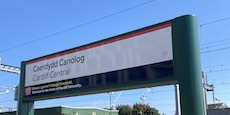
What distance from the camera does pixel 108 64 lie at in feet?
36.3

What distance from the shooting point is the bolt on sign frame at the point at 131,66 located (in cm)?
923

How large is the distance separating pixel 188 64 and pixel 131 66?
1.89 m

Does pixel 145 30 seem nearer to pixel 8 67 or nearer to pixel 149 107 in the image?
pixel 8 67

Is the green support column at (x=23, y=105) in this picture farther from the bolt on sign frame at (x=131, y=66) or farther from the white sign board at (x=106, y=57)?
the bolt on sign frame at (x=131, y=66)

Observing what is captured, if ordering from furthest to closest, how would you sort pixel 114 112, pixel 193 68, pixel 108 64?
1. pixel 114 112
2. pixel 108 64
3. pixel 193 68

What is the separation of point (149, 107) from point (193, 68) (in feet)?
191

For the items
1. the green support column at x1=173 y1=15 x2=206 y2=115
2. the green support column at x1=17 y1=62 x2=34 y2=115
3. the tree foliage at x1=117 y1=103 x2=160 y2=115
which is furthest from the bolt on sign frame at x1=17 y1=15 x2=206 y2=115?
the tree foliage at x1=117 y1=103 x2=160 y2=115

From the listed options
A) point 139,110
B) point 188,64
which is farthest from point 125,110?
point 188,64

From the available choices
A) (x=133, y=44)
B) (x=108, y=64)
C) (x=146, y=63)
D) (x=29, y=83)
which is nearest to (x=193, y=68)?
(x=146, y=63)

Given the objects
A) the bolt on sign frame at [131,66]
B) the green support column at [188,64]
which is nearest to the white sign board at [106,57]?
the bolt on sign frame at [131,66]

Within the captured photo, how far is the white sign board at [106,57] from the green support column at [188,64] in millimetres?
281

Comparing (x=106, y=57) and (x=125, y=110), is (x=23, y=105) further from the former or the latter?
(x=125, y=110)

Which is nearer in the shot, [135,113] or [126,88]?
[126,88]

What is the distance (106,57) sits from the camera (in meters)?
11.2
